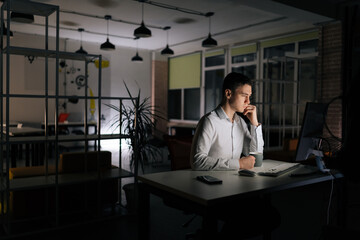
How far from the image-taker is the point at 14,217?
3227 mm

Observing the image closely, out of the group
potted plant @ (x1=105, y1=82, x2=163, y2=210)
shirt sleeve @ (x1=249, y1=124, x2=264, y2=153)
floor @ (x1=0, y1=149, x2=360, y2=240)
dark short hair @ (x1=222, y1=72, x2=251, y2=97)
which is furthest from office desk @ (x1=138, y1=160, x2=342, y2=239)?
potted plant @ (x1=105, y1=82, x2=163, y2=210)

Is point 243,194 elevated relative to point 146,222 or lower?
elevated

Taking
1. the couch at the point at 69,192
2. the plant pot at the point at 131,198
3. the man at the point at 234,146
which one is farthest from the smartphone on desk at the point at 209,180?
the plant pot at the point at 131,198

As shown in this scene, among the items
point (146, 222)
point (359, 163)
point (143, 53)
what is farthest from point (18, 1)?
point (143, 53)

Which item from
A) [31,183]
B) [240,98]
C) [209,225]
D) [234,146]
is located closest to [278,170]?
[234,146]

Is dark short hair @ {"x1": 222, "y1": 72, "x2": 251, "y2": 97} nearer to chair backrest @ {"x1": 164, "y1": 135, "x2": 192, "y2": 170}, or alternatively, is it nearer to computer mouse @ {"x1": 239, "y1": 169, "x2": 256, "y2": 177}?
computer mouse @ {"x1": 239, "y1": 169, "x2": 256, "y2": 177}

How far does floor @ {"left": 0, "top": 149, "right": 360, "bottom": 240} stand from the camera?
2.98 metres

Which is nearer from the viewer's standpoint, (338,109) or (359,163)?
(359,163)

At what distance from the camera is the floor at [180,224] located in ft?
9.79

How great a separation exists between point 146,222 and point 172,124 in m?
9.86

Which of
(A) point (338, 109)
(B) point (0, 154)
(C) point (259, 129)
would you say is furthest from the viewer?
(A) point (338, 109)

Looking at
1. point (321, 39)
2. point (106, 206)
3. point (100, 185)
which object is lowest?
point (106, 206)

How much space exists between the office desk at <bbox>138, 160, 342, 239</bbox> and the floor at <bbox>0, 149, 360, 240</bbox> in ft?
3.33

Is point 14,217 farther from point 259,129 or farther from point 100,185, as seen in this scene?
point 259,129
